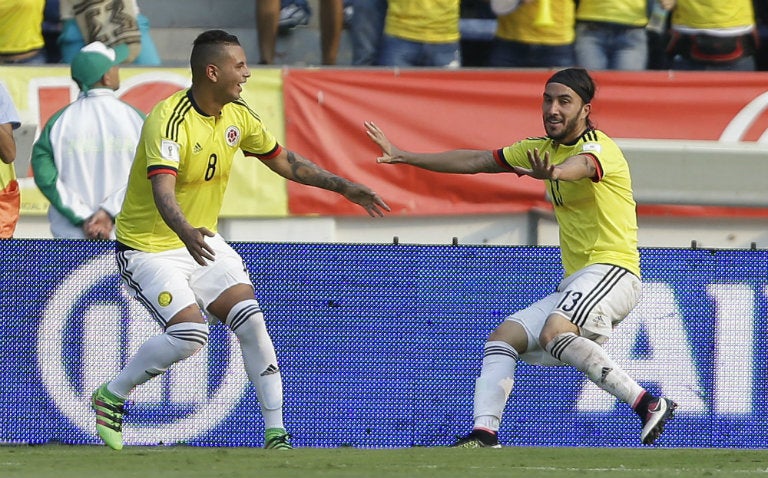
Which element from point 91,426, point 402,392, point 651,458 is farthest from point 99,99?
point 651,458

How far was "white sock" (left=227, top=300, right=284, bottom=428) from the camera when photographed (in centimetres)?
781

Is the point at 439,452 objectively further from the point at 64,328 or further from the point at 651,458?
the point at 64,328

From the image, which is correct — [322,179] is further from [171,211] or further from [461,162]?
[171,211]

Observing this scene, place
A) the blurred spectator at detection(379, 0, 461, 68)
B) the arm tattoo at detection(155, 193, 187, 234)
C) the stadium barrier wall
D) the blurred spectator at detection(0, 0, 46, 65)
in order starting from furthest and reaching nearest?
the blurred spectator at detection(379, 0, 461, 68), the blurred spectator at detection(0, 0, 46, 65), the stadium barrier wall, the arm tattoo at detection(155, 193, 187, 234)

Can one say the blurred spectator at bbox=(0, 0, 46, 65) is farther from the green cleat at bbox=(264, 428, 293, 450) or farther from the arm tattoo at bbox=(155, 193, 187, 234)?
the green cleat at bbox=(264, 428, 293, 450)

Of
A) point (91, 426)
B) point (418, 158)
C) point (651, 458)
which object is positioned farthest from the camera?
point (91, 426)

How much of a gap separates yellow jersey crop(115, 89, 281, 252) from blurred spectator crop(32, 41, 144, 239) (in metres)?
1.17

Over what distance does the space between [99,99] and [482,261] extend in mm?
2494

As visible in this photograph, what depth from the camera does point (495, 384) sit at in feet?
25.3

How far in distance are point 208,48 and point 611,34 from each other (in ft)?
15.7

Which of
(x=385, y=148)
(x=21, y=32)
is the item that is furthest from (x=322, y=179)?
(x=21, y=32)

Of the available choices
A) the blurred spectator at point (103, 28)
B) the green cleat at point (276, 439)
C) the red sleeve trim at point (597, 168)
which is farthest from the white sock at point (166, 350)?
the blurred spectator at point (103, 28)

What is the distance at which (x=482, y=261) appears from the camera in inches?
356

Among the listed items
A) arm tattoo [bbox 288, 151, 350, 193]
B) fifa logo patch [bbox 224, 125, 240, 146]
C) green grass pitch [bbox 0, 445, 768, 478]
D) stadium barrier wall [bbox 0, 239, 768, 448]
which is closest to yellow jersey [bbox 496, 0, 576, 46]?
stadium barrier wall [bbox 0, 239, 768, 448]
